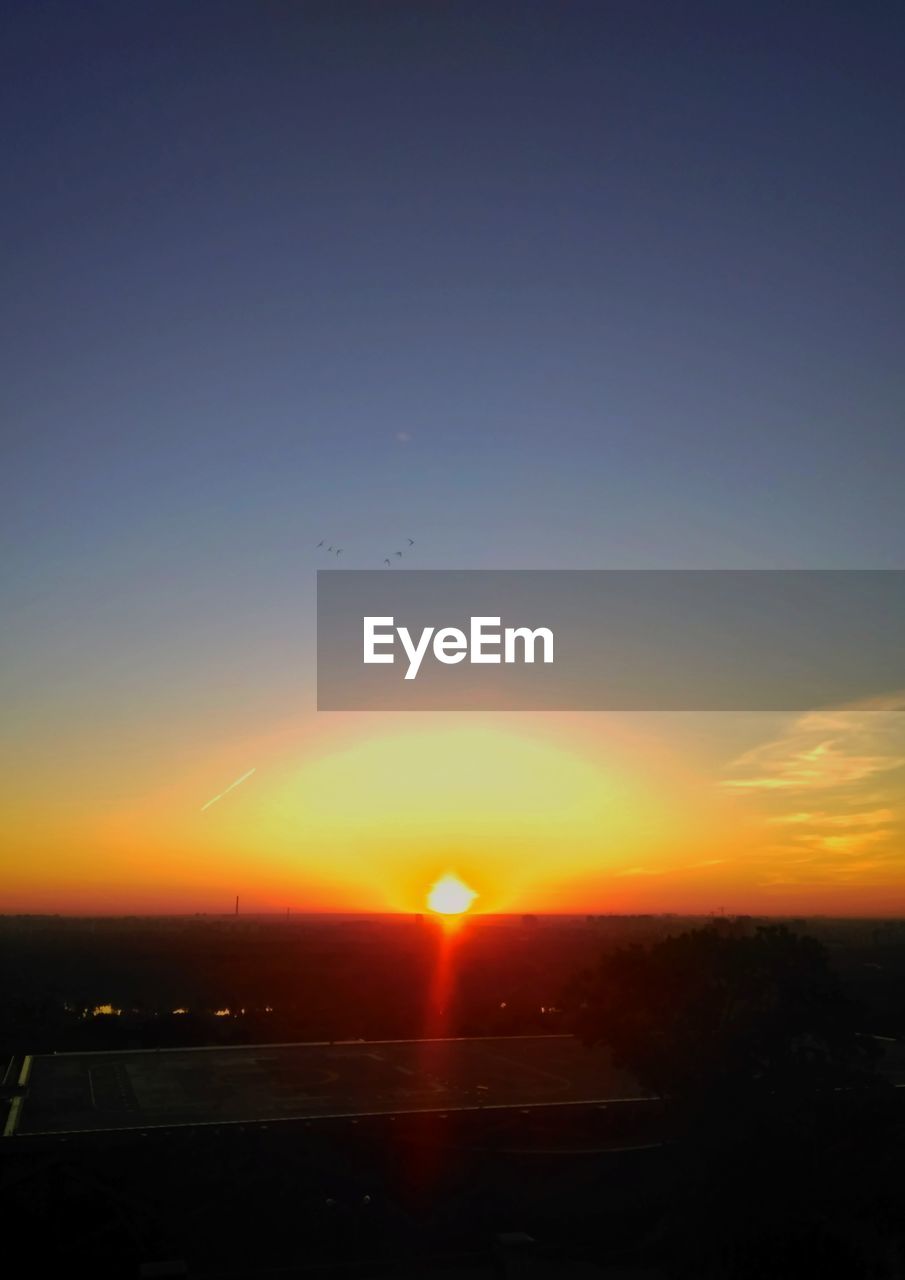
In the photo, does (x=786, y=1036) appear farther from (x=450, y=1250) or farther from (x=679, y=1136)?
(x=450, y=1250)

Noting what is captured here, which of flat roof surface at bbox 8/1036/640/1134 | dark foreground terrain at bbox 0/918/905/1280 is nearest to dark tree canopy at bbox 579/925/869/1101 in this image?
dark foreground terrain at bbox 0/918/905/1280

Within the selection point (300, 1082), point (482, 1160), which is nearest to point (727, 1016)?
point (482, 1160)

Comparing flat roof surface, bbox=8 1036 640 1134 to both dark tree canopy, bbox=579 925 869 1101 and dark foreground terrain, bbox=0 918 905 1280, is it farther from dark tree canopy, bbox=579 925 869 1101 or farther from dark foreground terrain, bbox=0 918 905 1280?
dark tree canopy, bbox=579 925 869 1101

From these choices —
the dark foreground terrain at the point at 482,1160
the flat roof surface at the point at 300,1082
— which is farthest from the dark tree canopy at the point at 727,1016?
the flat roof surface at the point at 300,1082

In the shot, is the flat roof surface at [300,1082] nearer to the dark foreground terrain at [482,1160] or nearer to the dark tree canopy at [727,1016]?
the dark foreground terrain at [482,1160]

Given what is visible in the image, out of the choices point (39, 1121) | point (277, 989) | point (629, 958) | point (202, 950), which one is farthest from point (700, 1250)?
point (202, 950)

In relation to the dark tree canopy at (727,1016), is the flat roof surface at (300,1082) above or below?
below

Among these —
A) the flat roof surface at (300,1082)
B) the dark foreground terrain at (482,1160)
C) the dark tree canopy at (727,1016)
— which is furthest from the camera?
the flat roof surface at (300,1082)
